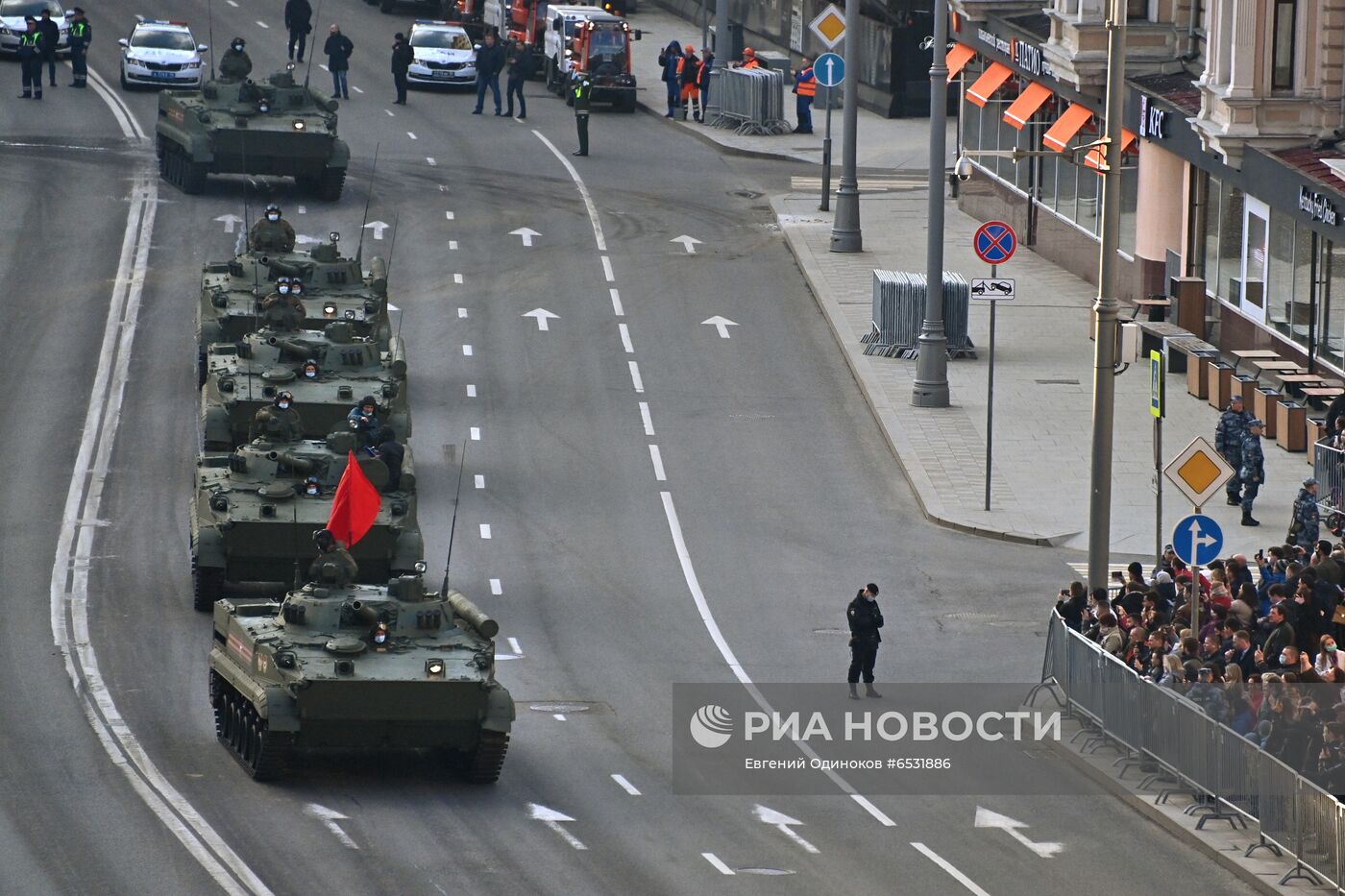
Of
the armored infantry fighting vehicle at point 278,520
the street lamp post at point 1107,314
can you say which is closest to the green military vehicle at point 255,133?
the armored infantry fighting vehicle at point 278,520

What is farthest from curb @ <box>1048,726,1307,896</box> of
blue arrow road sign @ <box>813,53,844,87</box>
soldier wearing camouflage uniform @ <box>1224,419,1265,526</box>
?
blue arrow road sign @ <box>813,53,844,87</box>

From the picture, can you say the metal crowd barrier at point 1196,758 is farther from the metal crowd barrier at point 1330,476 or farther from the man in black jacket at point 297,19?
the man in black jacket at point 297,19

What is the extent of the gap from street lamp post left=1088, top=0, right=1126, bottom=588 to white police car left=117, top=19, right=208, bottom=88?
121 feet

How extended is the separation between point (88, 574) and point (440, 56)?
35208 mm

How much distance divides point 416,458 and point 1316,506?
12.7 meters

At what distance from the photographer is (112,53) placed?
66000 millimetres

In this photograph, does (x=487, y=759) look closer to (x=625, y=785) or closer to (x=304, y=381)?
(x=625, y=785)

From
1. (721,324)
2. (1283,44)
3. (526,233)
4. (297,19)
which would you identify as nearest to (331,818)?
(1283,44)

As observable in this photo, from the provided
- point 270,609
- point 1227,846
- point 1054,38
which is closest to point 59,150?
point 1054,38

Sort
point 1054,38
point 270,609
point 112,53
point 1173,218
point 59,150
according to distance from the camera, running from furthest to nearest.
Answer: point 112,53 → point 59,150 → point 1054,38 → point 1173,218 → point 270,609

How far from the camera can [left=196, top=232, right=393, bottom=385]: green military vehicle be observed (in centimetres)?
3844

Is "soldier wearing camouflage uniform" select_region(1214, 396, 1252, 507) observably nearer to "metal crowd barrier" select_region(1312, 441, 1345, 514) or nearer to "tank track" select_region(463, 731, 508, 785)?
"metal crowd barrier" select_region(1312, 441, 1345, 514)

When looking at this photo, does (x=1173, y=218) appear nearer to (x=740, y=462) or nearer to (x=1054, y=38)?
(x=1054, y=38)

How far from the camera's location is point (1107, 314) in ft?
87.5
